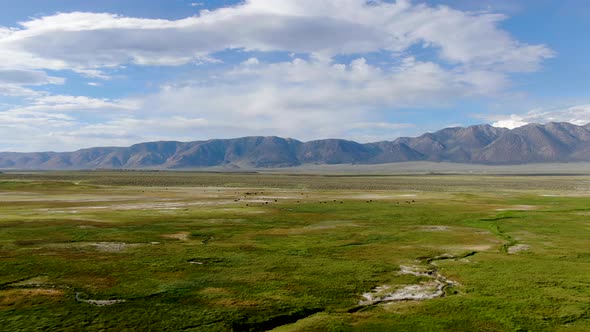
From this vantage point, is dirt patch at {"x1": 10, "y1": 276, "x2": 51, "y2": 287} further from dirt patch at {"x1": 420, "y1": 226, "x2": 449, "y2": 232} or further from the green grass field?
dirt patch at {"x1": 420, "y1": 226, "x2": 449, "y2": 232}

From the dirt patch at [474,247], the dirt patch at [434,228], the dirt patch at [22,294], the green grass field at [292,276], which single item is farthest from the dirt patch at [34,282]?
the dirt patch at [434,228]

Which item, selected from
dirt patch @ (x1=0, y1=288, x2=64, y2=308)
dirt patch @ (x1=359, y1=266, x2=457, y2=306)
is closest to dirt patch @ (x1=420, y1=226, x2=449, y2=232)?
dirt patch @ (x1=359, y1=266, x2=457, y2=306)

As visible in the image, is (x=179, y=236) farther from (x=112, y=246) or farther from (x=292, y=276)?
(x=292, y=276)

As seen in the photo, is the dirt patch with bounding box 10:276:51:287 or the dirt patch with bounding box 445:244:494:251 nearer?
the dirt patch with bounding box 10:276:51:287

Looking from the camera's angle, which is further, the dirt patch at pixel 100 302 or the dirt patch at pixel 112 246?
the dirt patch at pixel 112 246

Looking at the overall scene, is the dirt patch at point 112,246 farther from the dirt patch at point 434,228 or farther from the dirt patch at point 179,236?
the dirt patch at point 434,228

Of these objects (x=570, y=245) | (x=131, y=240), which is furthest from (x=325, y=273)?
(x=570, y=245)

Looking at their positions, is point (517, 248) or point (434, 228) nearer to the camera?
point (517, 248)

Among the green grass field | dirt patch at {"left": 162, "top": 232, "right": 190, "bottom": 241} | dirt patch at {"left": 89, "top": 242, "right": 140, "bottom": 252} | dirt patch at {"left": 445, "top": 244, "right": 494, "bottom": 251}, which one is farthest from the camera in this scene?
dirt patch at {"left": 162, "top": 232, "right": 190, "bottom": 241}

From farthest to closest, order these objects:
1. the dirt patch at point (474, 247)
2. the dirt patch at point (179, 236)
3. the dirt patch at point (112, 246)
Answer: the dirt patch at point (179, 236)
the dirt patch at point (474, 247)
the dirt patch at point (112, 246)

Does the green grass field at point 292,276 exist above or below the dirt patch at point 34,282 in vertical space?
below

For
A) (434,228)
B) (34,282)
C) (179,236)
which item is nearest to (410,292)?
(34,282)
